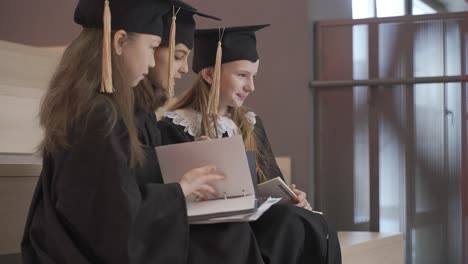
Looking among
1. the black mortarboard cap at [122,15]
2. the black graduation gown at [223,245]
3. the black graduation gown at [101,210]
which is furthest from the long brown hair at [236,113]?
the black graduation gown at [101,210]

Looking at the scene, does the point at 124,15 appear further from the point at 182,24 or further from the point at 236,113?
the point at 236,113

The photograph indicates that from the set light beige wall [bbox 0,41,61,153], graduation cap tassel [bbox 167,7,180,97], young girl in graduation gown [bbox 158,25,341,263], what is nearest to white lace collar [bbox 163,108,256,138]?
young girl in graduation gown [bbox 158,25,341,263]

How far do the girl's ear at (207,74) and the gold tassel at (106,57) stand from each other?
85cm

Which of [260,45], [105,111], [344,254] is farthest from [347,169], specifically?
[105,111]

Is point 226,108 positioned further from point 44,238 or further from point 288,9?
point 288,9

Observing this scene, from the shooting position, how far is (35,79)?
10.9 ft

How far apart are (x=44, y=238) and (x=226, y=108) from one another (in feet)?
3.68

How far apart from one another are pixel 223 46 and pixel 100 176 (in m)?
1.12

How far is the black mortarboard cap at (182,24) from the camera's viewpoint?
7.89 feet

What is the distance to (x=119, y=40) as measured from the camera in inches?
85.2

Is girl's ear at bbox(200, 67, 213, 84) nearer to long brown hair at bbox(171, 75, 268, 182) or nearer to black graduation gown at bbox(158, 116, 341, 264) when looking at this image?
long brown hair at bbox(171, 75, 268, 182)

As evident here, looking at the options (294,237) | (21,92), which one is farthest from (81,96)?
(21,92)

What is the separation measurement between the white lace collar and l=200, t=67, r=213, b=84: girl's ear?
0.13 meters

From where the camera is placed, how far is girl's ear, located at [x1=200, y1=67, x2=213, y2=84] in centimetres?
291
